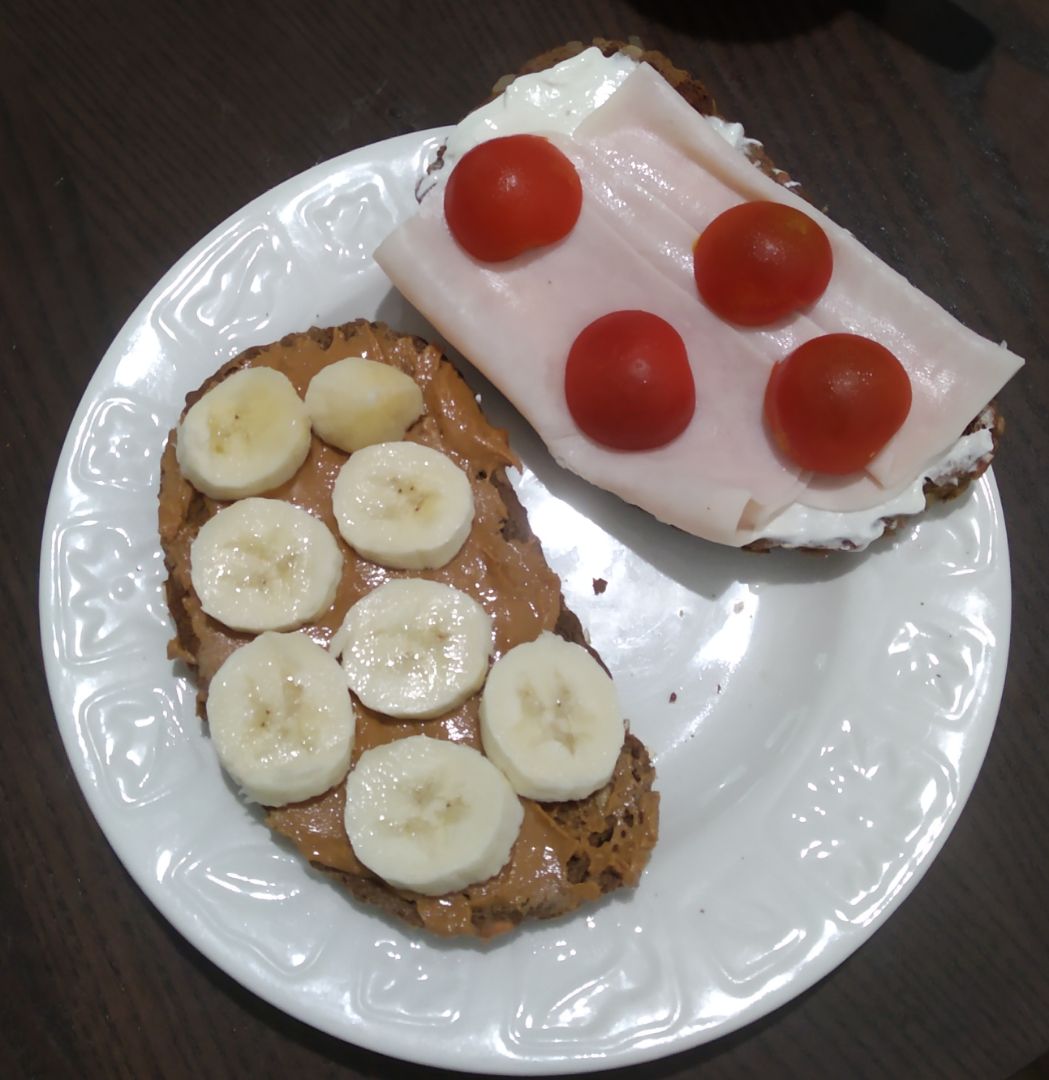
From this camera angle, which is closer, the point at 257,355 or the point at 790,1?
the point at 257,355

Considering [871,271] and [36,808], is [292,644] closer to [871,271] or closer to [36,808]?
[36,808]

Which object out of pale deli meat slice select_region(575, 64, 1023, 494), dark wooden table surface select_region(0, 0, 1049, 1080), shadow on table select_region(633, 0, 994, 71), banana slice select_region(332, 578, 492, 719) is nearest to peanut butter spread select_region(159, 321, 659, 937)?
banana slice select_region(332, 578, 492, 719)

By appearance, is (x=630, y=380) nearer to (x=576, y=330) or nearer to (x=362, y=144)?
(x=576, y=330)

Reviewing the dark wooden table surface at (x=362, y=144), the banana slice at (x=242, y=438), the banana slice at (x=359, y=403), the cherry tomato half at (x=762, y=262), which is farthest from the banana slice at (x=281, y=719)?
the cherry tomato half at (x=762, y=262)

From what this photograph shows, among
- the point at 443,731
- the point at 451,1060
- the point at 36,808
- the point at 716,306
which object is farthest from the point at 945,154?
the point at 36,808

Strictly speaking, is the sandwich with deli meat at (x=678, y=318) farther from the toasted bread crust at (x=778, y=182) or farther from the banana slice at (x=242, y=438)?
the banana slice at (x=242, y=438)
